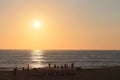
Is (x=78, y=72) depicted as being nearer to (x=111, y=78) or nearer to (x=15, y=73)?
(x=111, y=78)

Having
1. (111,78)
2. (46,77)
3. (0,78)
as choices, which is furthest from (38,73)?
(111,78)

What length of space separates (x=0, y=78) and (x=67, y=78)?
784 cm

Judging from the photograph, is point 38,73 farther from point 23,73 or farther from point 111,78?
point 111,78

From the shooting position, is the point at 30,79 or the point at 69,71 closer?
the point at 30,79

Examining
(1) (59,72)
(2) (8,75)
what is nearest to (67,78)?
(1) (59,72)

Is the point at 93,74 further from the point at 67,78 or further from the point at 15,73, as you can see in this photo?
the point at 15,73

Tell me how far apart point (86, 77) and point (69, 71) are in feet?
8.02

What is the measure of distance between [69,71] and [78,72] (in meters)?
1.48

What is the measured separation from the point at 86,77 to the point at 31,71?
23.7ft

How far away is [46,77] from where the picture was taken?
39.4m

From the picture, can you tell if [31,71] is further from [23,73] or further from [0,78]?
[0,78]

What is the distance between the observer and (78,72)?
4231 centimetres

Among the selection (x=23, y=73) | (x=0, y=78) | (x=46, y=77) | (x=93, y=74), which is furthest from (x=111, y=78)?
(x=0, y=78)

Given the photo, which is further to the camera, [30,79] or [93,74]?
[93,74]
